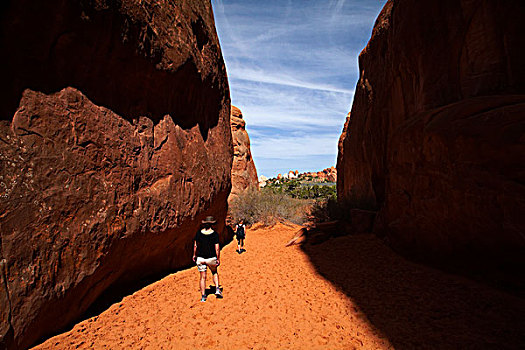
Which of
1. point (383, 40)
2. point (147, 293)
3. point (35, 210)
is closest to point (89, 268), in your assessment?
point (35, 210)

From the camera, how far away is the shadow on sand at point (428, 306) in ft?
9.37

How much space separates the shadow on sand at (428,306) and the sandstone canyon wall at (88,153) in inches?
139

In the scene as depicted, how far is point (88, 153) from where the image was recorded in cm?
345

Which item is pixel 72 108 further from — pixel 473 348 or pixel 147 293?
pixel 473 348

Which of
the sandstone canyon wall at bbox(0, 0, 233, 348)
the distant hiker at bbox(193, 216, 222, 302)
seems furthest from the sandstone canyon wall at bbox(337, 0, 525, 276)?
the sandstone canyon wall at bbox(0, 0, 233, 348)

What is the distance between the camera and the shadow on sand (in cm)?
286

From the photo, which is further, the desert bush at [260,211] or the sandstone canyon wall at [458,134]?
the desert bush at [260,211]

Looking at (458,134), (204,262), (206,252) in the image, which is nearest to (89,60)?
(206,252)

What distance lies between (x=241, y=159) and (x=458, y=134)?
15288 mm

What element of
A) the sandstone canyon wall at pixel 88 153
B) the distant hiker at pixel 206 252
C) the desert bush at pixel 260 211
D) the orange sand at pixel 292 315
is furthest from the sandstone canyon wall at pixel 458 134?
the desert bush at pixel 260 211

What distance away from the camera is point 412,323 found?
325 centimetres

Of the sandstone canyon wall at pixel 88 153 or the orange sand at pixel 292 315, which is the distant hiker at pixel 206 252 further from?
the sandstone canyon wall at pixel 88 153

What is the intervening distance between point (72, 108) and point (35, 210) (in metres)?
1.30

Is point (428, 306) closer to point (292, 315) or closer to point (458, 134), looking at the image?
point (292, 315)
